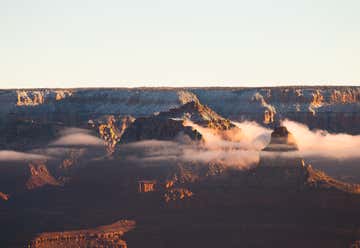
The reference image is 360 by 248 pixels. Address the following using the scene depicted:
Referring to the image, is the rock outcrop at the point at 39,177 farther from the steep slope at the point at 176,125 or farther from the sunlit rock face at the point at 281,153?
the sunlit rock face at the point at 281,153

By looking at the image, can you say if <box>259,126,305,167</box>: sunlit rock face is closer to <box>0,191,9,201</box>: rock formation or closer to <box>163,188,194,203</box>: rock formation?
<box>163,188,194,203</box>: rock formation

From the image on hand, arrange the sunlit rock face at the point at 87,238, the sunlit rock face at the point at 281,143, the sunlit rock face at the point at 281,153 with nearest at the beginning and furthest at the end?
the sunlit rock face at the point at 87,238 < the sunlit rock face at the point at 281,153 < the sunlit rock face at the point at 281,143

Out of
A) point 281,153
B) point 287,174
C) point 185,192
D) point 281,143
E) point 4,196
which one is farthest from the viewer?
point 4,196

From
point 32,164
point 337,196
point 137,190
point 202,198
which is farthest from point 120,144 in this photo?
point 337,196

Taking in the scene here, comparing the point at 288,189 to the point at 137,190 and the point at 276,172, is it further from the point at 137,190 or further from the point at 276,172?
the point at 137,190

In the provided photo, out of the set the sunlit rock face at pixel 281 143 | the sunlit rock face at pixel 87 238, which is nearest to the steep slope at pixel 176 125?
the sunlit rock face at pixel 281 143

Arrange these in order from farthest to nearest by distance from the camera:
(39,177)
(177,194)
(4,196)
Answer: (39,177) < (4,196) < (177,194)

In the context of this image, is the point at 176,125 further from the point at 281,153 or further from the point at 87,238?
the point at 87,238

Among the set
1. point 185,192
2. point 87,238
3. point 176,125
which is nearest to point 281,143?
point 185,192

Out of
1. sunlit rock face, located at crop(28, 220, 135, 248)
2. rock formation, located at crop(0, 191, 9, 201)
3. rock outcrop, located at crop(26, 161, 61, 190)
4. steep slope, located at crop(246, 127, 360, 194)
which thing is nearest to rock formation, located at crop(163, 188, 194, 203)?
steep slope, located at crop(246, 127, 360, 194)
